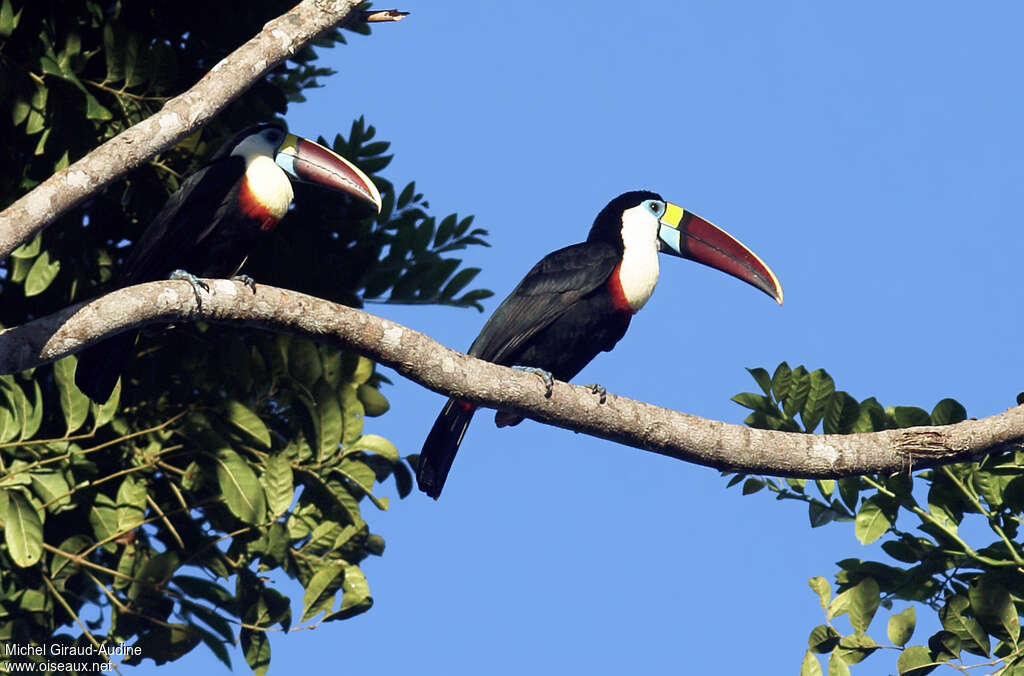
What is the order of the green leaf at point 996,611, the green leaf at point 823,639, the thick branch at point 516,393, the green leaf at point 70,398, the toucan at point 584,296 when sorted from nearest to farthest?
the thick branch at point 516,393, the green leaf at point 996,611, the green leaf at point 823,639, the green leaf at point 70,398, the toucan at point 584,296

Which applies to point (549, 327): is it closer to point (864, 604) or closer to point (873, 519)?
point (873, 519)

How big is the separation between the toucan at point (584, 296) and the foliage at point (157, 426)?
0.43 m

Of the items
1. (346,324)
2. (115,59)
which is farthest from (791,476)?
(115,59)

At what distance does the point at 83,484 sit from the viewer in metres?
6.13

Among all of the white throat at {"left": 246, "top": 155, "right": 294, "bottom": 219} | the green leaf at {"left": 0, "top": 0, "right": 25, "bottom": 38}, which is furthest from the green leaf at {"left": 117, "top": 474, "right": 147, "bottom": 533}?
the green leaf at {"left": 0, "top": 0, "right": 25, "bottom": 38}

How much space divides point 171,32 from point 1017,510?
16.2ft

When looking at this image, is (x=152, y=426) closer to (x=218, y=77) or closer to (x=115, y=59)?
(x=115, y=59)

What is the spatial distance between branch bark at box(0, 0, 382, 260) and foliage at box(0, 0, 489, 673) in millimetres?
1459

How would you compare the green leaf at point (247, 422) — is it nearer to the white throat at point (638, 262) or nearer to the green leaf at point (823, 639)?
the white throat at point (638, 262)

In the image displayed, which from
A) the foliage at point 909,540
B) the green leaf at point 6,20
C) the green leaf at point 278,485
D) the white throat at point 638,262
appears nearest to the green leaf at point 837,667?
the foliage at point 909,540

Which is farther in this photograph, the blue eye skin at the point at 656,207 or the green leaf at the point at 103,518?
the blue eye skin at the point at 656,207

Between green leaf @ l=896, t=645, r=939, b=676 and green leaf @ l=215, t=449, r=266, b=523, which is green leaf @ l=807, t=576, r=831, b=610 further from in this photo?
green leaf @ l=215, t=449, r=266, b=523

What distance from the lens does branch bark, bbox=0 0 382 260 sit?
465 centimetres

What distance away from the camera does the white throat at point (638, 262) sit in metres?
6.92
